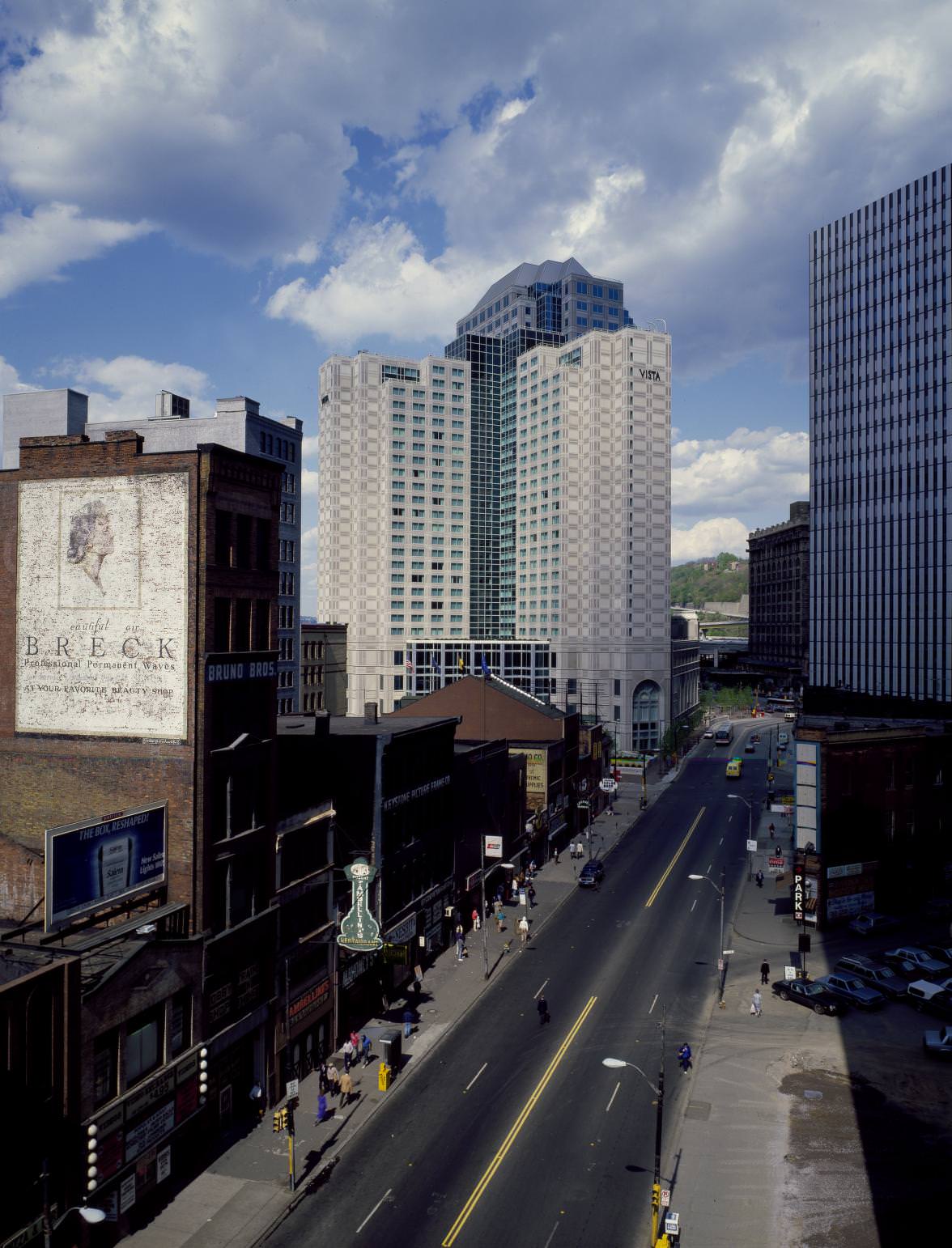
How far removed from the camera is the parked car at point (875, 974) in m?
52.5

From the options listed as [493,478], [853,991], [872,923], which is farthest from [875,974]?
[493,478]

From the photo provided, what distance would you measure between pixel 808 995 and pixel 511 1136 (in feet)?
73.1

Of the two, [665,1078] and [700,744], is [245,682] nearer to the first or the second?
[665,1078]

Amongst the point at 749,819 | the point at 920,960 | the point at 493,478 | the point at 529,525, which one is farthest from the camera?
the point at 493,478

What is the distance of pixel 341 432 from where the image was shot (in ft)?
552

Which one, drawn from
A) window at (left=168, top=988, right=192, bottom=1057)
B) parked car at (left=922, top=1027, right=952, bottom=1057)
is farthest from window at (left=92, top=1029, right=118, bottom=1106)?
parked car at (left=922, top=1027, right=952, bottom=1057)

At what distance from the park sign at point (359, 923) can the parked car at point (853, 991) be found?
25.7 m

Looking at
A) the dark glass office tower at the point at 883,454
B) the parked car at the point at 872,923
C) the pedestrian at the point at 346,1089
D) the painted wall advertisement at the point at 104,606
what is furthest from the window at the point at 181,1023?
the dark glass office tower at the point at 883,454

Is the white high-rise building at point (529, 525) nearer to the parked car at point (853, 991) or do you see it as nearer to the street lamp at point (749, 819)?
the street lamp at point (749, 819)

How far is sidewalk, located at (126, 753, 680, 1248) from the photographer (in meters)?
30.8

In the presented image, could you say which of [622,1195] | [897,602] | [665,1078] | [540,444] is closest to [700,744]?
[897,602]

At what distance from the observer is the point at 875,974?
54.2 metres

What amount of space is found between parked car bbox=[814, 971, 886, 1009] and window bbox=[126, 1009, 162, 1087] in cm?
3607

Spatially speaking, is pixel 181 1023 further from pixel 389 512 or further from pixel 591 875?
pixel 389 512
